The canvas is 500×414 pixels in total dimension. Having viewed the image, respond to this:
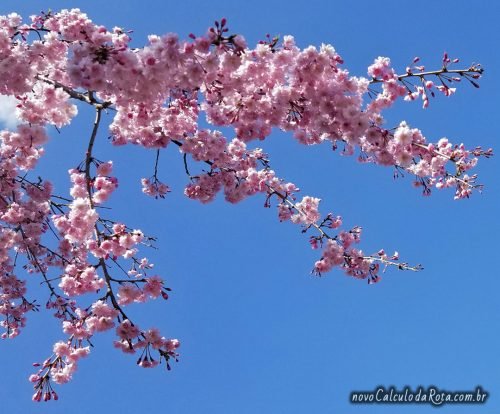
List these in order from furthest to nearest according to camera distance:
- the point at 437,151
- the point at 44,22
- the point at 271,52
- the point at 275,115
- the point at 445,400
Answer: the point at 445,400 < the point at 44,22 < the point at 437,151 < the point at 275,115 < the point at 271,52

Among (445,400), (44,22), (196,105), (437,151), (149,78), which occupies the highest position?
(44,22)

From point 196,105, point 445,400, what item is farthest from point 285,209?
point 445,400

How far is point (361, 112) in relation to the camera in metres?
5.94

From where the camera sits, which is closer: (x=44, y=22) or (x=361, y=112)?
(x=361, y=112)

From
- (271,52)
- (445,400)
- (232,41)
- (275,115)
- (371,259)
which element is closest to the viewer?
(232,41)

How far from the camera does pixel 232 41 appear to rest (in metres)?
4.99

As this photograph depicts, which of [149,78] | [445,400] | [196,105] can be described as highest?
[196,105]

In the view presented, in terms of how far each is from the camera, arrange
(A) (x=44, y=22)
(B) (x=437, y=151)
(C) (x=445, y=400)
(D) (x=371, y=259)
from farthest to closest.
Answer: (C) (x=445, y=400), (D) (x=371, y=259), (A) (x=44, y=22), (B) (x=437, y=151)

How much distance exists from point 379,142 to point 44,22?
4997mm

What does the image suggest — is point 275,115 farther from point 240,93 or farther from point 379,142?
point 379,142

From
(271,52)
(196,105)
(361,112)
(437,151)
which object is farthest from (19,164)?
(437,151)

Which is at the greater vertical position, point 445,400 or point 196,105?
point 196,105

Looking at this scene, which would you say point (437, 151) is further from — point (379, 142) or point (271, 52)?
point (271, 52)

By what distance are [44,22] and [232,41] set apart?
11.9ft
